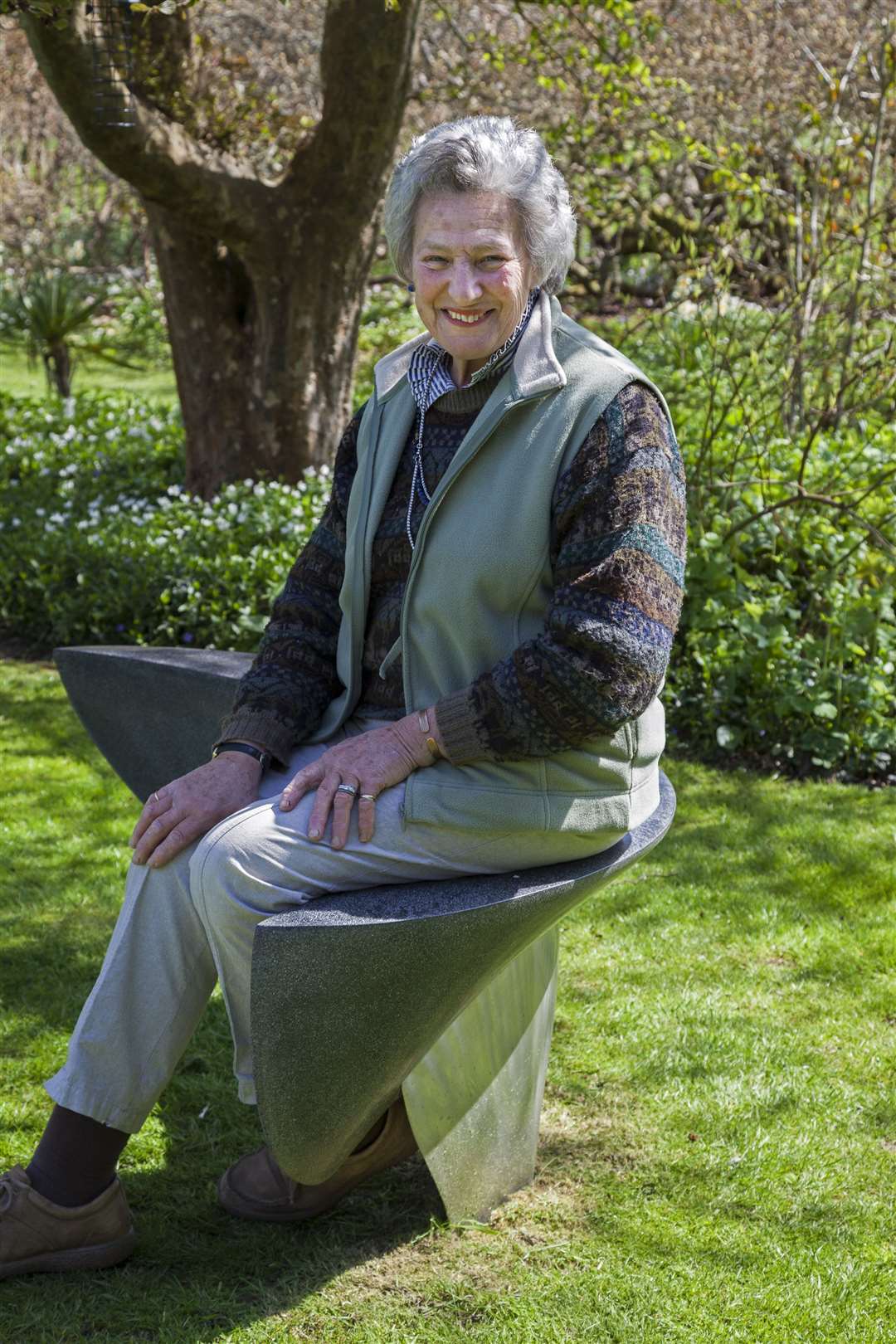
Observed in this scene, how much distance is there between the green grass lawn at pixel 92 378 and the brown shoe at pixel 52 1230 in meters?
8.86

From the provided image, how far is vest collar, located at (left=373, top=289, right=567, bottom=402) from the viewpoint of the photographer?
235 centimetres

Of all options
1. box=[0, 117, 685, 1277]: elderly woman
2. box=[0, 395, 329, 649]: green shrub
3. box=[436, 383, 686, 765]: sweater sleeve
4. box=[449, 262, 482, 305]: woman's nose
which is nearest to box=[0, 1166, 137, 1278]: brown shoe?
box=[0, 117, 685, 1277]: elderly woman

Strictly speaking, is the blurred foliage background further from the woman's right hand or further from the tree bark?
the woman's right hand

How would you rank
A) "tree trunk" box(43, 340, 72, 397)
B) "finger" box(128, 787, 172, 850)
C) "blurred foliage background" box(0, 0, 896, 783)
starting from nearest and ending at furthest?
1. "finger" box(128, 787, 172, 850)
2. "blurred foliage background" box(0, 0, 896, 783)
3. "tree trunk" box(43, 340, 72, 397)

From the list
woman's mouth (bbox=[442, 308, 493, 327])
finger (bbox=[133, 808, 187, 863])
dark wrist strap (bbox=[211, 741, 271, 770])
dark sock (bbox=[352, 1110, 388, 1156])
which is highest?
woman's mouth (bbox=[442, 308, 493, 327])

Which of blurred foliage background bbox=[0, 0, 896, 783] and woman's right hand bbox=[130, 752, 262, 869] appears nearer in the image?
woman's right hand bbox=[130, 752, 262, 869]

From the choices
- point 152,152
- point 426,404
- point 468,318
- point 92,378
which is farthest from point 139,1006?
point 92,378

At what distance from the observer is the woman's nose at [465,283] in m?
2.38

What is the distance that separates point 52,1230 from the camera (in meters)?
2.32

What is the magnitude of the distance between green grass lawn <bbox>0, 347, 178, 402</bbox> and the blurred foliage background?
952 mm

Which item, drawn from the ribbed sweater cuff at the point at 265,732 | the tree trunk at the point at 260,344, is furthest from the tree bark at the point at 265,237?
the ribbed sweater cuff at the point at 265,732

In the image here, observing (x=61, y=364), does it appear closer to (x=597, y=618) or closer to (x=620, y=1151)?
(x=620, y=1151)

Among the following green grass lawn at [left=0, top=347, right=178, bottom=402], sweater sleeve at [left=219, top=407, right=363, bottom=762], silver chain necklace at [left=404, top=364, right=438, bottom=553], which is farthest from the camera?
green grass lawn at [left=0, top=347, right=178, bottom=402]

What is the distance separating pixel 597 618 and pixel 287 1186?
117 cm
